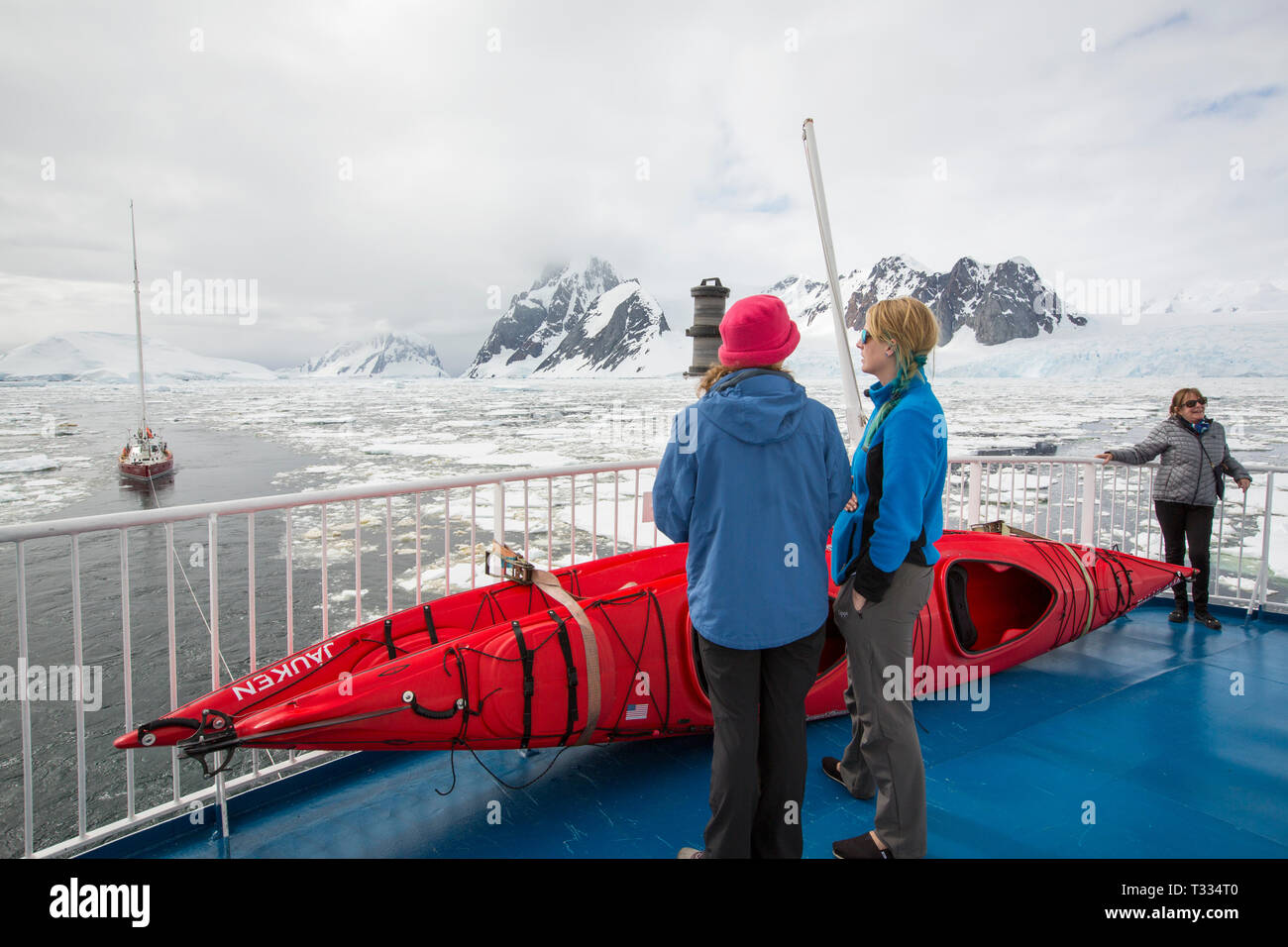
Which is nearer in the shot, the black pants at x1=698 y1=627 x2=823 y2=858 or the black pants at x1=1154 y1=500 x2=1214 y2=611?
the black pants at x1=698 y1=627 x2=823 y2=858

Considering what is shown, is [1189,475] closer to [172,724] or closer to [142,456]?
[172,724]

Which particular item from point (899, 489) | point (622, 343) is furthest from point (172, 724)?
point (622, 343)

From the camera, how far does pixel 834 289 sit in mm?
3887

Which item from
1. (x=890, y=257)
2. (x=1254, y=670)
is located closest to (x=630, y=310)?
(x=890, y=257)

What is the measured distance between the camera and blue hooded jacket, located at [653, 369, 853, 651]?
1.54m

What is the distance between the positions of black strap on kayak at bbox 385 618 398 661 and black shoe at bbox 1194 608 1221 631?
4.58 meters

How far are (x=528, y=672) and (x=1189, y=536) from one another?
Result: 4.14m

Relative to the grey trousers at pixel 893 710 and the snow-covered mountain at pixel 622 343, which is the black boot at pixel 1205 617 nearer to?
the grey trousers at pixel 893 710

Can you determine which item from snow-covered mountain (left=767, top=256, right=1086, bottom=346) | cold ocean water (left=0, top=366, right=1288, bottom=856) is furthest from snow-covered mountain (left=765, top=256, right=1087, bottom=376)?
cold ocean water (left=0, top=366, right=1288, bottom=856)

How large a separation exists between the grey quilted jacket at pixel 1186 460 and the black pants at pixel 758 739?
11.6 ft

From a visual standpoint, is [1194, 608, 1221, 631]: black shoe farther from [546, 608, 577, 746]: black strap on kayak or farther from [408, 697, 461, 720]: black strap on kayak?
[408, 697, 461, 720]: black strap on kayak

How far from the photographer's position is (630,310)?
175500 millimetres
